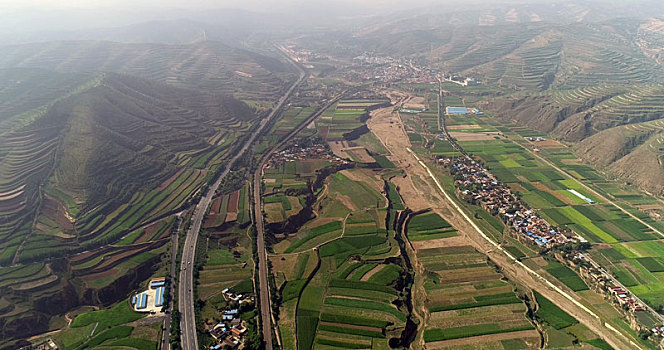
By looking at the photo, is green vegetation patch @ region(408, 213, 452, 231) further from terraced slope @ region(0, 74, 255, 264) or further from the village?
terraced slope @ region(0, 74, 255, 264)

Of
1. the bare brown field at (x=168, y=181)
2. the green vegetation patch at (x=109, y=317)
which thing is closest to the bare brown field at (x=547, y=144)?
the bare brown field at (x=168, y=181)

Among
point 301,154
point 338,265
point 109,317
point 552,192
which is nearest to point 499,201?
point 552,192

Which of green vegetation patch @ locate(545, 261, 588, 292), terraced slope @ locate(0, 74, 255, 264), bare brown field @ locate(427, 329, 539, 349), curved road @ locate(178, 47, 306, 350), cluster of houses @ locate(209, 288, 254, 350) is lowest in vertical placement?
green vegetation patch @ locate(545, 261, 588, 292)

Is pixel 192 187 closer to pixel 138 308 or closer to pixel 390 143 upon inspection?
pixel 138 308

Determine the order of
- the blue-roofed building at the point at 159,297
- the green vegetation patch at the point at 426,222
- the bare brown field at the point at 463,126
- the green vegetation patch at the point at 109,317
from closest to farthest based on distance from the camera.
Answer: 1. the green vegetation patch at the point at 109,317
2. the blue-roofed building at the point at 159,297
3. the green vegetation patch at the point at 426,222
4. the bare brown field at the point at 463,126

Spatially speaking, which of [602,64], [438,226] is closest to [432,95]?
[602,64]

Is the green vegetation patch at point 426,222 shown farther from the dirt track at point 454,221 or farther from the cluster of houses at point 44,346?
the cluster of houses at point 44,346

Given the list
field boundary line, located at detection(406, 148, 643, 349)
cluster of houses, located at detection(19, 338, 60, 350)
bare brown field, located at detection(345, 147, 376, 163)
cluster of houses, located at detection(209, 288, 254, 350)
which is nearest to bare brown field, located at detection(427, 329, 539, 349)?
field boundary line, located at detection(406, 148, 643, 349)

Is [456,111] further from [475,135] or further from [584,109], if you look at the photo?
[584,109]

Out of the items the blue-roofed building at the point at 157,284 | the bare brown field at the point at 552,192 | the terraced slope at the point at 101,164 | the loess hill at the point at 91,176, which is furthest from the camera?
the bare brown field at the point at 552,192
